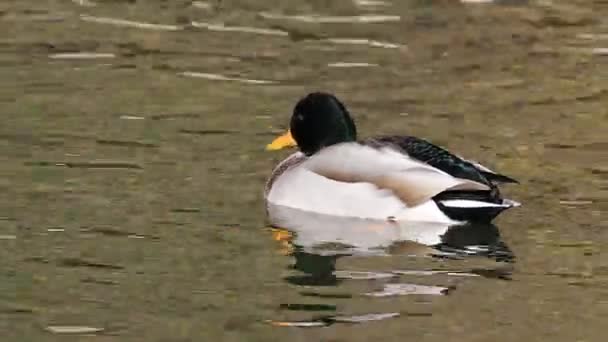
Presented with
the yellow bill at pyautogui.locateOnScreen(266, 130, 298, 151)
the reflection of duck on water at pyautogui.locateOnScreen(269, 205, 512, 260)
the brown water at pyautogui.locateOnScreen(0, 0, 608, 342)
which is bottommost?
the reflection of duck on water at pyautogui.locateOnScreen(269, 205, 512, 260)

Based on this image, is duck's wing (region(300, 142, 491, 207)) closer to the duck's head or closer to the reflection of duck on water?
the reflection of duck on water

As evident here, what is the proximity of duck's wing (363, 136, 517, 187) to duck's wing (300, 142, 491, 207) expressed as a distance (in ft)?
0.09

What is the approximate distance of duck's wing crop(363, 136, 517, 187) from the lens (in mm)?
12680

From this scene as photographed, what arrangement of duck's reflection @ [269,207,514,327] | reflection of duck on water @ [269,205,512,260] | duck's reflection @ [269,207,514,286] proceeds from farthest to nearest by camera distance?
reflection of duck on water @ [269,205,512,260] → duck's reflection @ [269,207,514,286] → duck's reflection @ [269,207,514,327]

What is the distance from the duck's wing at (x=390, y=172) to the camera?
12.7 meters

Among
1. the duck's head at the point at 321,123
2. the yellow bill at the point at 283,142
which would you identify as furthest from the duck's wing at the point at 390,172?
the yellow bill at the point at 283,142

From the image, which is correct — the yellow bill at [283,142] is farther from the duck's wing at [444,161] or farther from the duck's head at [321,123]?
the duck's wing at [444,161]

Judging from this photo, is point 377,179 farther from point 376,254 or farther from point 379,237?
point 376,254

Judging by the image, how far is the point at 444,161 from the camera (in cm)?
1280

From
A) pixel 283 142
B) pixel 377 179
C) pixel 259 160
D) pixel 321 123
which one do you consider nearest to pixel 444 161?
pixel 377 179

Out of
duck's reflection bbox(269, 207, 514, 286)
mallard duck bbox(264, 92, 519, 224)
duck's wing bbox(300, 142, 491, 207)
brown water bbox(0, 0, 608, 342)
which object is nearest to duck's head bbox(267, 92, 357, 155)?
mallard duck bbox(264, 92, 519, 224)

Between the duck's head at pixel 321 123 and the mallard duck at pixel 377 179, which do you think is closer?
the mallard duck at pixel 377 179

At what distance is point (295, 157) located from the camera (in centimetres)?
1403

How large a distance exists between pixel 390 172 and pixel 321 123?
101cm
